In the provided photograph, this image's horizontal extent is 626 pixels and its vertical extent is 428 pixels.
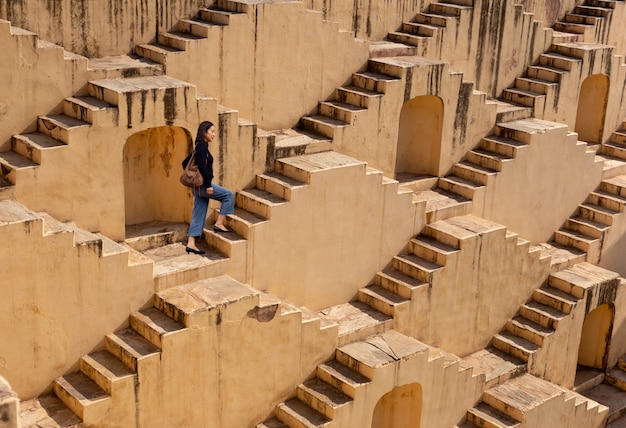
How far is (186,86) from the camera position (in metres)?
13.0

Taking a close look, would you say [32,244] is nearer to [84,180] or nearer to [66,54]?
[84,180]

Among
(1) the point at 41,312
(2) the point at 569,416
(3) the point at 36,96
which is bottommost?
(2) the point at 569,416

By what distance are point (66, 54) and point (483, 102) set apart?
295 inches

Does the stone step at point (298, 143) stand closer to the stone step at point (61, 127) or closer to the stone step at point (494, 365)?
the stone step at point (61, 127)

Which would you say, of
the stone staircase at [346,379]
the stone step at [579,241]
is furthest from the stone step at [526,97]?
the stone staircase at [346,379]

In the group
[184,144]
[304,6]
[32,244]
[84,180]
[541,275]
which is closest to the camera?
[32,244]

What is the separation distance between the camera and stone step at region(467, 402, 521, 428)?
47.4ft

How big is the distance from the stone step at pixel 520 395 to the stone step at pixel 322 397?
315 cm

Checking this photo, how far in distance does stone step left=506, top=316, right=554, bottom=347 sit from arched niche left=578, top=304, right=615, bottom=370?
190 cm

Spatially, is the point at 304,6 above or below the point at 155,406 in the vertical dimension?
above

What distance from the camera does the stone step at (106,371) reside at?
11.1 meters

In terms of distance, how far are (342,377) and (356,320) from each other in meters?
1.57

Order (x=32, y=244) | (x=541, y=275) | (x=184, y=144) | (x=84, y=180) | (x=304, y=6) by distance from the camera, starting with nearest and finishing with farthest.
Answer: (x=32, y=244)
(x=84, y=180)
(x=184, y=144)
(x=304, y=6)
(x=541, y=275)

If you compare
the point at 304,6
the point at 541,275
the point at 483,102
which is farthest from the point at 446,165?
the point at 304,6
